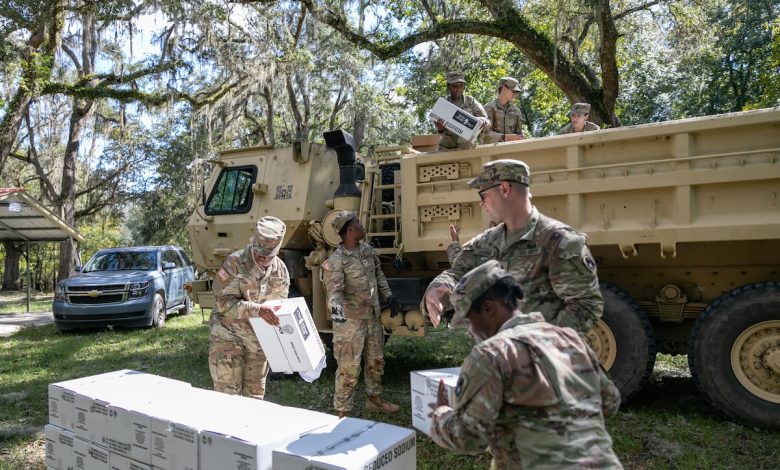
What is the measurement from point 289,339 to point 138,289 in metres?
8.04

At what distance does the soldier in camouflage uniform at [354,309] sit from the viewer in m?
4.78

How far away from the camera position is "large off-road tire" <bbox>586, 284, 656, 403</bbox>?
4.64 metres

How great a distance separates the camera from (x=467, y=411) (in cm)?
→ 180

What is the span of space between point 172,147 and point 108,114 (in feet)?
8.85

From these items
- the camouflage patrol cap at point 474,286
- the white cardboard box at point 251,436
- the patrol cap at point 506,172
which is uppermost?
the patrol cap at point 506,172

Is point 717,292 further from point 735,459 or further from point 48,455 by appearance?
point 48,455

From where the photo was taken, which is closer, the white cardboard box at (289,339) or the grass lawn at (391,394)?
the white cardboard box at (289,339)

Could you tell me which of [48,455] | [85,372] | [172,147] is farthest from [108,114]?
[48,455]

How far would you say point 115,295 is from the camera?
1069 cm

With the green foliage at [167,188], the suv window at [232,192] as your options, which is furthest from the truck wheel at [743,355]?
the green foliage at [167,188]

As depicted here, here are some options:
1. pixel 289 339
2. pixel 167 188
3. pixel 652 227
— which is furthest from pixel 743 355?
pixel 167 188

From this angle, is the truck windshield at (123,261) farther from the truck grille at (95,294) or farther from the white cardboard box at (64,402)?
the white cardboard box at (64,402)

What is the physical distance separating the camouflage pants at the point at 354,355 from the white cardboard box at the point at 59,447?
1961mm

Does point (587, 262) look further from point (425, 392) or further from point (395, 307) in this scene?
point (395, 307)
